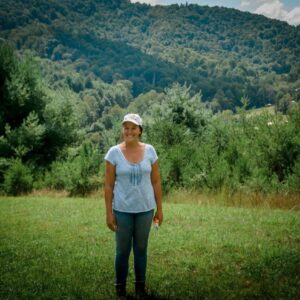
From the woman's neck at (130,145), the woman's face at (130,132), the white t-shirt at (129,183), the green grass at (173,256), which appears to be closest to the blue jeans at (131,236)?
the white t-shirt at (129,183)

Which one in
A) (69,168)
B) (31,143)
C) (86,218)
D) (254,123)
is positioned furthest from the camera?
(31,143)

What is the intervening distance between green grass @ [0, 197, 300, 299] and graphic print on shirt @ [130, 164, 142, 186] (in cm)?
199

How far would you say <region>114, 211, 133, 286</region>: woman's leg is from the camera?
5219mm

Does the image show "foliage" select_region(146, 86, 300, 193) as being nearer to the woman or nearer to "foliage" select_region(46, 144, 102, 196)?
"foliage" select_region(46, 144, 102, 196)

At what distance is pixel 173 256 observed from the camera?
781cm

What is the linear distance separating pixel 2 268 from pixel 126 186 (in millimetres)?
3735

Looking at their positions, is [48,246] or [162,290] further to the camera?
[48,246]

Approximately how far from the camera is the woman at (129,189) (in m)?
5.15

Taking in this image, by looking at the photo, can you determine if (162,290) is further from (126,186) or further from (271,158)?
(271,158)

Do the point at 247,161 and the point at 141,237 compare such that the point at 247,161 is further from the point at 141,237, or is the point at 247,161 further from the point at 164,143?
the point at 141,237

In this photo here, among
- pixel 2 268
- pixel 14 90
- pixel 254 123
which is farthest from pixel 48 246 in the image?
pixel 14 90

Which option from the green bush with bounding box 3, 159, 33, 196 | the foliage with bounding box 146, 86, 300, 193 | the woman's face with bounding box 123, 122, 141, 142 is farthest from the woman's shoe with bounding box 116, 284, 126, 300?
the green bush with bounding box 3, 159, 33, 196

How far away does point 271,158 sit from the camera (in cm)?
1923

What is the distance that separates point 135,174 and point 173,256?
337 cm
